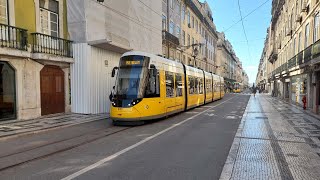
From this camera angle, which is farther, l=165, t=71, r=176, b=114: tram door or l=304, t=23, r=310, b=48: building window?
l=304, t=23, r=310, b=48: building window

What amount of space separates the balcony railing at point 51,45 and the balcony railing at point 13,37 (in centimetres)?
68

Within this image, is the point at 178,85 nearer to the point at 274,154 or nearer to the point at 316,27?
the point at 274,154

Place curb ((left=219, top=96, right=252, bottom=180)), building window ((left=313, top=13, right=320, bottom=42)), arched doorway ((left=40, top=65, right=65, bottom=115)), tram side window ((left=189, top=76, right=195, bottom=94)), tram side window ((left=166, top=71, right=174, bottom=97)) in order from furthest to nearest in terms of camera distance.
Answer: tram side window ((left=189, top=76, right=195, bottom=94)), building window ((left=313, top=13, right=320, bottom=42)), arched doorway ((left=40, top=65, right=65, bottom=115)), tram side window ((left=166, top=71, right=174, bottom=97)), curb ((left=219, top=96, right=252, bottom=180))

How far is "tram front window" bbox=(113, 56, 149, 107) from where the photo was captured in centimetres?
1246

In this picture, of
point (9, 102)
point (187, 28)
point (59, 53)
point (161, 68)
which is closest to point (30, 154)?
point (9, 102)

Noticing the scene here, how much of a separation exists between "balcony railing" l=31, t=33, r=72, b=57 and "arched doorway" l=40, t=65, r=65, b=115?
93 cm

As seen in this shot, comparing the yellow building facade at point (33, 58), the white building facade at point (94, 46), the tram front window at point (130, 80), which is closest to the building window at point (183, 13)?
the white building facade at point (94, 46)

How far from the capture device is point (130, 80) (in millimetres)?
12711

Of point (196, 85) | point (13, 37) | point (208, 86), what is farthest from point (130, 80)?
point (208, 86)

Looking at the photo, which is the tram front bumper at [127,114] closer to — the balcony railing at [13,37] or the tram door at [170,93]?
the tram door at [170,93]

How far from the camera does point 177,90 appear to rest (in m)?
16.4

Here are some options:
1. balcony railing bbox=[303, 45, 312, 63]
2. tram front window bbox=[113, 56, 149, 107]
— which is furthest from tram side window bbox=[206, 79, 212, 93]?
tram front window bbox=[113, 56, 149, 107]

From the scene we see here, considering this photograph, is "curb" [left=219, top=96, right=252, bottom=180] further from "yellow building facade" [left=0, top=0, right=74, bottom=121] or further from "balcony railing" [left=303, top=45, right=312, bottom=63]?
"balcony railing" [left=303, top=45, right=312, bottom=63]

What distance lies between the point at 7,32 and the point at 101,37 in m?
6.09
